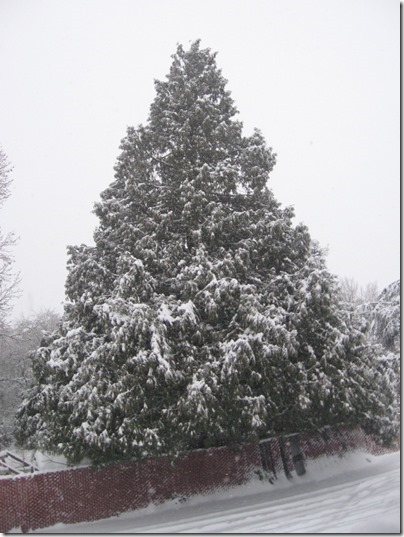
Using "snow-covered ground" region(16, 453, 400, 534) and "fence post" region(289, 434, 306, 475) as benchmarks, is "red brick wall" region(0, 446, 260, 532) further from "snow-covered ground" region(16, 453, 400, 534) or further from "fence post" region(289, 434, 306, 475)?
"fence post" region(289, 434, 306, 475)

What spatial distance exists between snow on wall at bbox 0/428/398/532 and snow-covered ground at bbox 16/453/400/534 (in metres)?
0.25

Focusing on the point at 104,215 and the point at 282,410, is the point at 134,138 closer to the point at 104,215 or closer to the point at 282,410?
the point at 104,215

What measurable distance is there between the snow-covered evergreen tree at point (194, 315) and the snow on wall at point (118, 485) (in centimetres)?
71

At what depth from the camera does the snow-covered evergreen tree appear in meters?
10.3

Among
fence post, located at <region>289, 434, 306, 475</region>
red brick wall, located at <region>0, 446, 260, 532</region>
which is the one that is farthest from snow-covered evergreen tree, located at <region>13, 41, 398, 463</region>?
fence post, located at <region>289, 434, 306, 475</region>

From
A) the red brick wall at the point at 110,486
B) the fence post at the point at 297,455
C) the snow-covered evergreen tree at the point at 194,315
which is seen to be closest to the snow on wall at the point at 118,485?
the red brick wall at the point at 110,486

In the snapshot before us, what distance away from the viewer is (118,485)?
37.0 feet

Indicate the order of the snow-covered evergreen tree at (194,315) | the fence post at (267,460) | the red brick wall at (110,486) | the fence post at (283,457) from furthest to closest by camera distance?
the fence post at (283,457)
the fence post at (267,460)
the snow-covered evergreen tree at (194,315)
the red brick wall at (110,486)

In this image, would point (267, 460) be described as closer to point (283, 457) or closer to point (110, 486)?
point (283, 457)

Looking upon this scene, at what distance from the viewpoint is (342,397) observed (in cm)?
1115

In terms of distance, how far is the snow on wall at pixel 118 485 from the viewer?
10.2 m

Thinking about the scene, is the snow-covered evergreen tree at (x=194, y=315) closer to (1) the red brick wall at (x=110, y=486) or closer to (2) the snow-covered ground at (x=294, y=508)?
(1) the red brick wall at (x=110, y=486)

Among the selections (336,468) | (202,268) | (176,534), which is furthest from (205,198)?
(336,468)

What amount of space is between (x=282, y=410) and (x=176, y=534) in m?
4.34
